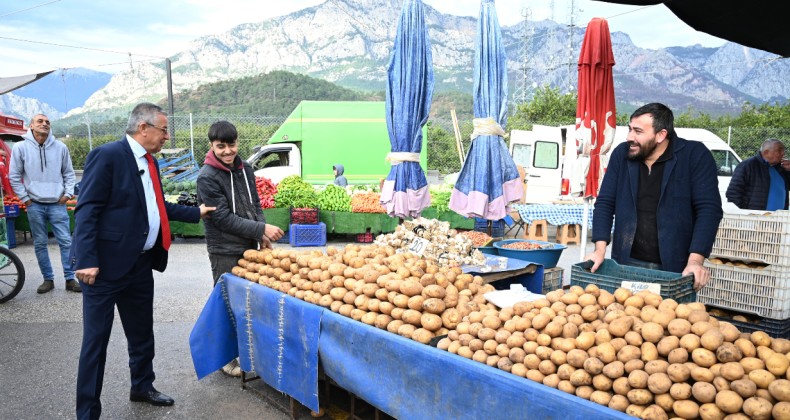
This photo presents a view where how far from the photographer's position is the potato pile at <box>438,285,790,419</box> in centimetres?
189

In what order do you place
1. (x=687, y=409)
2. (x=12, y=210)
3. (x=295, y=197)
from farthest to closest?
(x=295, y=197) → (x=12, y=210) → (x=687, y=409)

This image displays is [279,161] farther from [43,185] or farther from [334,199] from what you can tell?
[43,185]

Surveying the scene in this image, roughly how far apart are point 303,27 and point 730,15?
19625 centimetres

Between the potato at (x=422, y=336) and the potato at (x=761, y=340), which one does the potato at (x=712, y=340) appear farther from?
the potato at (x=422, y=336)

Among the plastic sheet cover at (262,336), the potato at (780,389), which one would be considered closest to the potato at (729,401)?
the potato at (780,389)

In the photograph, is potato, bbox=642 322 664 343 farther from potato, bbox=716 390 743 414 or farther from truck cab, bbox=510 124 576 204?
truck cab, bbox=510 124 576 204

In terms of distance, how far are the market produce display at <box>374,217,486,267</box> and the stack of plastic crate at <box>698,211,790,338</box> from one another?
199 centimetres

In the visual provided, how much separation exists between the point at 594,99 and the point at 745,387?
14.1 feet

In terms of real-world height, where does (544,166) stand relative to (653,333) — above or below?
above

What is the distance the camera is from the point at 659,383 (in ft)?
6.46

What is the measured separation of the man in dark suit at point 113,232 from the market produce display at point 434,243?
1.93 meters

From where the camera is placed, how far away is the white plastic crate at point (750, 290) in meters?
3.98

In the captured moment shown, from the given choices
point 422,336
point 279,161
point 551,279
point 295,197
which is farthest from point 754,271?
point 279,161

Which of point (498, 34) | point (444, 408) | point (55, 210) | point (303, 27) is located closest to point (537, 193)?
point (498, 34)
